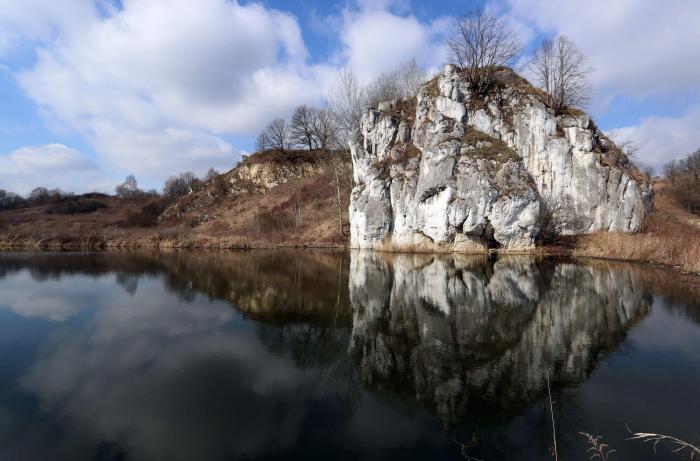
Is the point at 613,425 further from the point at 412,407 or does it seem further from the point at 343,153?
the point at 343,153

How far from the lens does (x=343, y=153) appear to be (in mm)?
56094

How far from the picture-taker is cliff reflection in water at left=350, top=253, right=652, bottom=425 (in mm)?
7543

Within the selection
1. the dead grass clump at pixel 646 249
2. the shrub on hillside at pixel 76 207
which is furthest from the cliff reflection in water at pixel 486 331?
the shrub on hillside at pixel 76 207

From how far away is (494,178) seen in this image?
30062mm

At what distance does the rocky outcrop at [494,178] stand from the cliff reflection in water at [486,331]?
9.38 meters

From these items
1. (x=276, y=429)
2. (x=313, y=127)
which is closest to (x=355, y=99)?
(x=313, y=127)

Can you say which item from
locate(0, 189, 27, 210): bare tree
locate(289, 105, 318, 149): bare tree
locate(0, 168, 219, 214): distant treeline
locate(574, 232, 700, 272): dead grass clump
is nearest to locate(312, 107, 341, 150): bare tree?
locate(289, 105, 318, 149): bare tree

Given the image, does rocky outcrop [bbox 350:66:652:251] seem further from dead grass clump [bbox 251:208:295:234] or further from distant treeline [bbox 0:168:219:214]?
distant treeline [bbox 0:168:219:214]

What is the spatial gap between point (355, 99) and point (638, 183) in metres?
31.8

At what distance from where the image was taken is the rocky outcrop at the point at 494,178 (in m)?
29.7

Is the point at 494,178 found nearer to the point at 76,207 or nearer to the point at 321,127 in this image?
the point at 321,127

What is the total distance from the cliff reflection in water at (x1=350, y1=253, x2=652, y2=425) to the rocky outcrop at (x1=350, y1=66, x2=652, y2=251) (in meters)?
9.38

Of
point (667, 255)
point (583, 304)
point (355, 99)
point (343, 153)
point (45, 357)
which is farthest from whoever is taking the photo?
point (343, 153)

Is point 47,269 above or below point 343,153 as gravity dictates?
below
